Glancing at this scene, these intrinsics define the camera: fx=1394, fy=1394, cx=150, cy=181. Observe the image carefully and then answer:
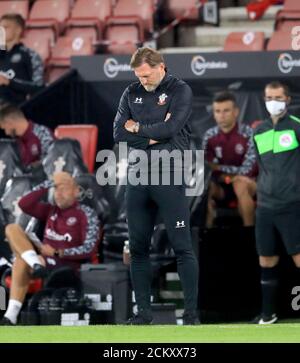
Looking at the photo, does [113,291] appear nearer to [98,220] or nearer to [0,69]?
[98,220]

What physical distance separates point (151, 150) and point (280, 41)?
4.98 m

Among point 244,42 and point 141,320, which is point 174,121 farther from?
point 244,42

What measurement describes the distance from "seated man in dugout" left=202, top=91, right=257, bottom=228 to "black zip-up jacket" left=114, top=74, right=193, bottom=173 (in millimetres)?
2595

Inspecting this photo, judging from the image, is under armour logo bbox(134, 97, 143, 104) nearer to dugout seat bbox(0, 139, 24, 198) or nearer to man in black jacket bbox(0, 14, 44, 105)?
dugout seat bbox(0, 139, 24, 198)

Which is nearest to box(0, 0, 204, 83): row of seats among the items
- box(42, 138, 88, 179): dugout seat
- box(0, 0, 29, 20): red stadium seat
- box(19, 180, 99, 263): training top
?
box(0, 0, 29, 20): red stadium seat

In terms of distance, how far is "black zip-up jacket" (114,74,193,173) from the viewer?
8.94 metres

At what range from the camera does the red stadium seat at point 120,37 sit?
1523 centimetres

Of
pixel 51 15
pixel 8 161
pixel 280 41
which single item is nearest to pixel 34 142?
pixel 8 161

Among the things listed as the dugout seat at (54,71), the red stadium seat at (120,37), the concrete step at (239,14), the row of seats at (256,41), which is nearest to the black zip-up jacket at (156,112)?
the row of seats at (256,41)

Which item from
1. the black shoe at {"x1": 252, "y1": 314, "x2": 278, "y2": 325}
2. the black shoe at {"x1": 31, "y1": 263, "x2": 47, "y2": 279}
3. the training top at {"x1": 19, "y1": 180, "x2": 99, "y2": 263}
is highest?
the training top at {"x1": 19, "y1": 180, "x2": 99, "y2": 263}

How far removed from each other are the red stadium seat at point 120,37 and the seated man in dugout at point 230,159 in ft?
11.1

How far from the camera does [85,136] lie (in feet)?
41.0
